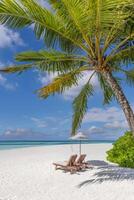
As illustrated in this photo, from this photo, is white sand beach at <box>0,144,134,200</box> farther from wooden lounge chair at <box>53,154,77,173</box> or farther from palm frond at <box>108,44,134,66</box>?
palm frond at <box>108,44,134,66</box>

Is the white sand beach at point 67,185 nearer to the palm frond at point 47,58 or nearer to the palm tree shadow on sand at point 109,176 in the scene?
the palm tree shadow on sand at point 109,176

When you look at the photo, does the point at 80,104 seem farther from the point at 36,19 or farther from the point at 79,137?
the point at 36,19

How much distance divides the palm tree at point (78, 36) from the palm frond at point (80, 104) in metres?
0.25

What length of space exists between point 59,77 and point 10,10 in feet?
10.9

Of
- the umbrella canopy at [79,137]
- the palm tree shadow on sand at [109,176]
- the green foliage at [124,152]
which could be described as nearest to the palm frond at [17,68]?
the umbrella canopy at [79,137]

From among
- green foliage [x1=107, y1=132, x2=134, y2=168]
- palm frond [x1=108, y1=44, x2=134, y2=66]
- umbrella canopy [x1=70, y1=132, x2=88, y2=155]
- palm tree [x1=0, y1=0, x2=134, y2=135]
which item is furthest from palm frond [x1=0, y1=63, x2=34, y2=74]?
green foliage [x1=107, y1=132, x2=134, y2=168]

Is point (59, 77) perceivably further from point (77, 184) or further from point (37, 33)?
point (77, 184)

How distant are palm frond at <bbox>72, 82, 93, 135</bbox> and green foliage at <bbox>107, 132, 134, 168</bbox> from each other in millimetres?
1969

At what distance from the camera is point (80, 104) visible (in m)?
15.6

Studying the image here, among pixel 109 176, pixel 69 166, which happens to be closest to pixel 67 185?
pixel 109 176

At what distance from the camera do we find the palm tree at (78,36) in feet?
33.6

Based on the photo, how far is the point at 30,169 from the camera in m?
15.2

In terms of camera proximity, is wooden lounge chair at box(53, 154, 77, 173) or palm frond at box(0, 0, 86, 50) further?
wooden lounge chair at box(53, 154, 77, 173)

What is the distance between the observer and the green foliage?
49.7ft
